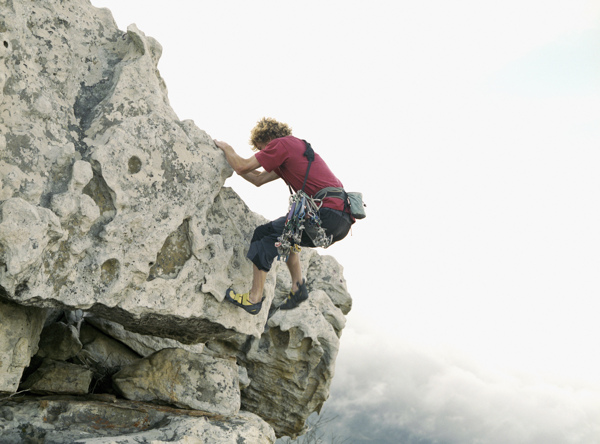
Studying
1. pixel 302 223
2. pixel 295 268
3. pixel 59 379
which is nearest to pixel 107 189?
pixel 302 223

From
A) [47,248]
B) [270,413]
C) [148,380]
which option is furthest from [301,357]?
[47,248]

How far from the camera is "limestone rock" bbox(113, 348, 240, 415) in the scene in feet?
24.5

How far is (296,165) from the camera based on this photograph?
22.0 feet

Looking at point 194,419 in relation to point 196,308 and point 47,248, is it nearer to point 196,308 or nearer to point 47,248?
point 196,308

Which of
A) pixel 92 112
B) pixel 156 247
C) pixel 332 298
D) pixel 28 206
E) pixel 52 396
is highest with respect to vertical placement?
pixel 332 298

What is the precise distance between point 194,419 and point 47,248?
106 inches

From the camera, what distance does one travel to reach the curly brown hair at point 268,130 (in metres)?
7.08

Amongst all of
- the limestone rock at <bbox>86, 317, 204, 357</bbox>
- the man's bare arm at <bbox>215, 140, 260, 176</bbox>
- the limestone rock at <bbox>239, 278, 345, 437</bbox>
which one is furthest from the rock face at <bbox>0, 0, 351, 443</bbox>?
the limestone rock at <bbox>239, 278, 345, 437</bbox>

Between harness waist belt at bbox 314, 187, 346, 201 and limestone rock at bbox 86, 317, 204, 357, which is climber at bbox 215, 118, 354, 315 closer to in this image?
harness waist belt at bbox 314, 187, 346, 201

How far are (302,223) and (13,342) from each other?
352 cm

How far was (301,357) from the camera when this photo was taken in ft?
32.2

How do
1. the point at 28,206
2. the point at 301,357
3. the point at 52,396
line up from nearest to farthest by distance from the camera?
the point at 28,206
the point at 52,396
the point at 301,357

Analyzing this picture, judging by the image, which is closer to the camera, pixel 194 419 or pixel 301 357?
pixel 194 419

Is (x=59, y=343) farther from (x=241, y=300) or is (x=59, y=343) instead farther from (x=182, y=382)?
(x=241, y=300)
